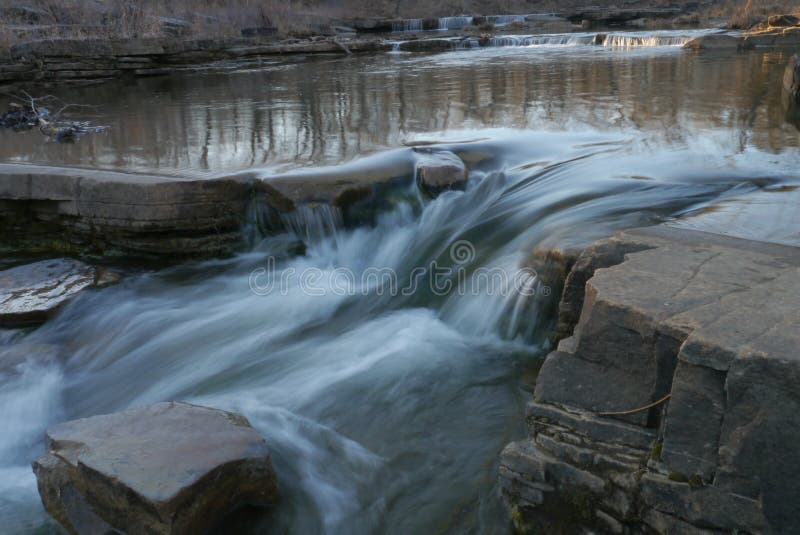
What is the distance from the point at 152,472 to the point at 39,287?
2.90m

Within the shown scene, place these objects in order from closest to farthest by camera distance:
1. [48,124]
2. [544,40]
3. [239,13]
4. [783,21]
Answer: [48,124], [783,21], [544,40], [239,13]

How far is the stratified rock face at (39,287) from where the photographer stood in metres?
4.59

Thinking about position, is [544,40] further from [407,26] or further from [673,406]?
[673,406]

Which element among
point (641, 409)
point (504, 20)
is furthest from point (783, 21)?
point (641, 409)

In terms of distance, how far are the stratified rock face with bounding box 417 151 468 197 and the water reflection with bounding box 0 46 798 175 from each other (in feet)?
2.92

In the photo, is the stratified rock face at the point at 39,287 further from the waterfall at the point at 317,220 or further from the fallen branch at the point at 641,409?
the fallen branch at the point at 641,409

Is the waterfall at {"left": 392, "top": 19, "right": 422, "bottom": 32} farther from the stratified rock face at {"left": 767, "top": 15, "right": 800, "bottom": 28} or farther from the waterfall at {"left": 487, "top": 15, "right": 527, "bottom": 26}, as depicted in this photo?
the stratified rock face at {"left": 767, "top": 15, "right": 800, "bottom": 28}

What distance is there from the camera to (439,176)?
5.42m

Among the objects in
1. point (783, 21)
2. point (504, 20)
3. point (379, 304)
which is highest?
point (504, 20)

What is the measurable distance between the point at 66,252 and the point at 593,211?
414cm

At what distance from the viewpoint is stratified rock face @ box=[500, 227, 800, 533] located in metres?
1.91

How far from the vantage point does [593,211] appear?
4551 millimetres

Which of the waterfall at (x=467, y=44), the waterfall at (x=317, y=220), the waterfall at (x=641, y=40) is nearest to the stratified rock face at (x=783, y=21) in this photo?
the waterfall at (x=641, y=40)

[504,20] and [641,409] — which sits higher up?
[504,20]
